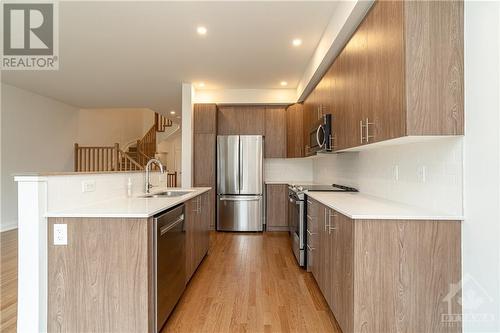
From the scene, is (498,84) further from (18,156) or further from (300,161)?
(18,156)

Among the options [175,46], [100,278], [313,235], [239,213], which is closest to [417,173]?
[313,235]

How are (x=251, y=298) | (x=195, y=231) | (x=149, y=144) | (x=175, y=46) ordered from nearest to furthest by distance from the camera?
(x=251, y=298) < (x=195, y=231) < (x=175, y=46) < (x=149, y=144)

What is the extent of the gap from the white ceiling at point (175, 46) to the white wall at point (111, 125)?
221 centimetres

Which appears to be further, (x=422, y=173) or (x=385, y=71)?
(x=422, y=173)

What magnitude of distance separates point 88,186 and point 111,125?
788 centimetres

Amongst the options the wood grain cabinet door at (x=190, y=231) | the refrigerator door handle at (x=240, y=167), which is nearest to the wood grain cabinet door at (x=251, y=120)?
the refrigerator door handle at (x=240, y=167)

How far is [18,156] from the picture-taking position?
542 cm

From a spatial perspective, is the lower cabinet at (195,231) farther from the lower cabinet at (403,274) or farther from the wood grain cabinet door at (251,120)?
the wood grain cabinet door at (251,120)

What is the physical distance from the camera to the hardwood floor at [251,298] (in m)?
2.06

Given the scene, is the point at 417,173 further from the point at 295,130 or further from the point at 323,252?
the point at 295,130

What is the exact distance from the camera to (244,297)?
8.16ft

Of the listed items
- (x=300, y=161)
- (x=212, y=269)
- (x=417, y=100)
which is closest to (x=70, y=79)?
(x=212, y=269)

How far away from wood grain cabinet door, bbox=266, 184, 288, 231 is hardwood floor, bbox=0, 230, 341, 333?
51.7 inches

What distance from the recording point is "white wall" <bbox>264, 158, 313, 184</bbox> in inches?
221
